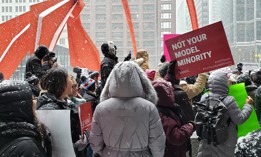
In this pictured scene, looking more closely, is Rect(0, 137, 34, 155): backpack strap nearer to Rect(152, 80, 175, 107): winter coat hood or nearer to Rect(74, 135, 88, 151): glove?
Rect(74, 135, 88, 151): glove

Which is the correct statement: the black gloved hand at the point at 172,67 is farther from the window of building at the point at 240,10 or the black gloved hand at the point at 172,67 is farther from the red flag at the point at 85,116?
the window of building at the point at 240,10

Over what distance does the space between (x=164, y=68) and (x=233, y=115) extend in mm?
1432

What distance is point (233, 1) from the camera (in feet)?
176

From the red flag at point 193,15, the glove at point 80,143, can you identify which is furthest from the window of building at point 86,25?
→ the glove at point 80,143

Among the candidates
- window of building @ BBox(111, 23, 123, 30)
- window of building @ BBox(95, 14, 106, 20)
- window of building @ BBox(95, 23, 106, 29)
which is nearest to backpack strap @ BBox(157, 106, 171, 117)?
window of building @ BBox(95, 14, 106, 20)

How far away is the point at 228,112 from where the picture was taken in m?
4.65

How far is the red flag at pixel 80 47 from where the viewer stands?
1221 centimetres

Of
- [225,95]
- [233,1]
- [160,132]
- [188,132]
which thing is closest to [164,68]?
[225,95]

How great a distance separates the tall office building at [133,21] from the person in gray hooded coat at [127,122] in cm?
6401

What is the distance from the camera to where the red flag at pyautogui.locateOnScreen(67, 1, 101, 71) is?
12.2m

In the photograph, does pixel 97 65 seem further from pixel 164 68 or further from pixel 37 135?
pixel 37 135

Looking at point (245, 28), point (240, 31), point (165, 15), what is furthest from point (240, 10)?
point (165, 15)

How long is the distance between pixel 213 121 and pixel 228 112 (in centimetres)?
20

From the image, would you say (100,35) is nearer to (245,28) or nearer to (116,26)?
(116,26)
